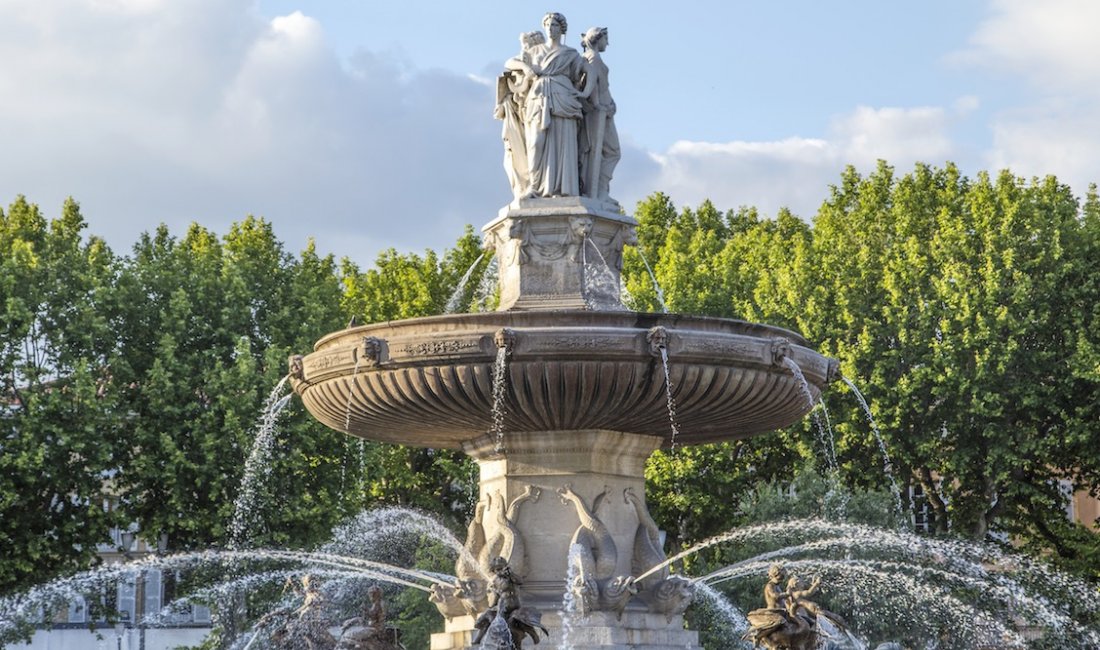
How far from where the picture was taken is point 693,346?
13570mm

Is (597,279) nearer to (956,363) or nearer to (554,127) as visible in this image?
(554,127)

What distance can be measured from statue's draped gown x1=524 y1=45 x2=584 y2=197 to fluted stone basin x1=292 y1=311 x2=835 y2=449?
7.62 ft

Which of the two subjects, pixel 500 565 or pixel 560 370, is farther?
pixel 560 370

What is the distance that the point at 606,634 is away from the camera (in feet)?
46.2

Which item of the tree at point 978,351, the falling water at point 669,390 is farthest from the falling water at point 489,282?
the tree at point 978,351

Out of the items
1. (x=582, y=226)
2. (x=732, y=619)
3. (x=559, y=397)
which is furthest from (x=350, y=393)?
(x=732, y=619)

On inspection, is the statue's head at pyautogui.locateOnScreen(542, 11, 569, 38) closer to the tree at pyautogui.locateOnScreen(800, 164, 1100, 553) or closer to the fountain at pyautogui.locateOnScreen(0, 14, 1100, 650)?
the fountain at pyautogui.locateOnScreen(0, 14, 1100, 650)

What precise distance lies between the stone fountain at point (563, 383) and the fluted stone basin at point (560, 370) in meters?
0.02

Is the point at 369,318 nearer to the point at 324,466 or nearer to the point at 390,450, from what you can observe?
the point at 390,450

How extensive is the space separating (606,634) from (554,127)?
4.48 meters

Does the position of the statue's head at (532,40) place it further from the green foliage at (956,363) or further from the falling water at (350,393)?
the green foliage at (956,363)

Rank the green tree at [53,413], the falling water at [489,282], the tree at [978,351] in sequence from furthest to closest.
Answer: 1. the tree at [978,351]
2. the green tree at [53,413]
3. the falling water at [489,282]

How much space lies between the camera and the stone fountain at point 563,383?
13539 mm

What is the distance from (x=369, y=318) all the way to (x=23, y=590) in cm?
1169
